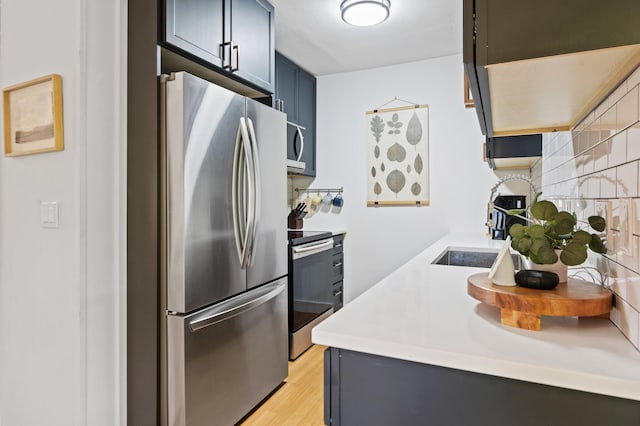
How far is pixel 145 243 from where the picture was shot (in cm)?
161

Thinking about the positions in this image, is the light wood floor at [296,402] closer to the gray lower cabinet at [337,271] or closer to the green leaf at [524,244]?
the gray lower cabinet at [337,271]

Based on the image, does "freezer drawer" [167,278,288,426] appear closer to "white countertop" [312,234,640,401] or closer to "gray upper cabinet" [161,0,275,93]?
"white countertop" [312,234,640,401]

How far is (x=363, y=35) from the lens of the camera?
2805 millimetres

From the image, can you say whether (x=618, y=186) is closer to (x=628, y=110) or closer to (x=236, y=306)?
(x=628, y=110)

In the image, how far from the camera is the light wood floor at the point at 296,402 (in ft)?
6.35

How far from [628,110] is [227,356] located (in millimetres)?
1772

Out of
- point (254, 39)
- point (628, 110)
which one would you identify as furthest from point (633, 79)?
point (254, 39)

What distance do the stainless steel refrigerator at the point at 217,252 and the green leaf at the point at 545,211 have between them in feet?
4.21

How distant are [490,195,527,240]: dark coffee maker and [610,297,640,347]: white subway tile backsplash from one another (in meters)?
1.98

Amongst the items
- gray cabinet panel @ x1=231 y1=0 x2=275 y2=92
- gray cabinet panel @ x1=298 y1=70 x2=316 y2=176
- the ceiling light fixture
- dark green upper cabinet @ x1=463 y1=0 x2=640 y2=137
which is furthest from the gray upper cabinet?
dark green upper cabinet @ x1=463 y1=0 x2=640 y2=137

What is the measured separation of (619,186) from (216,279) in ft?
4.96
